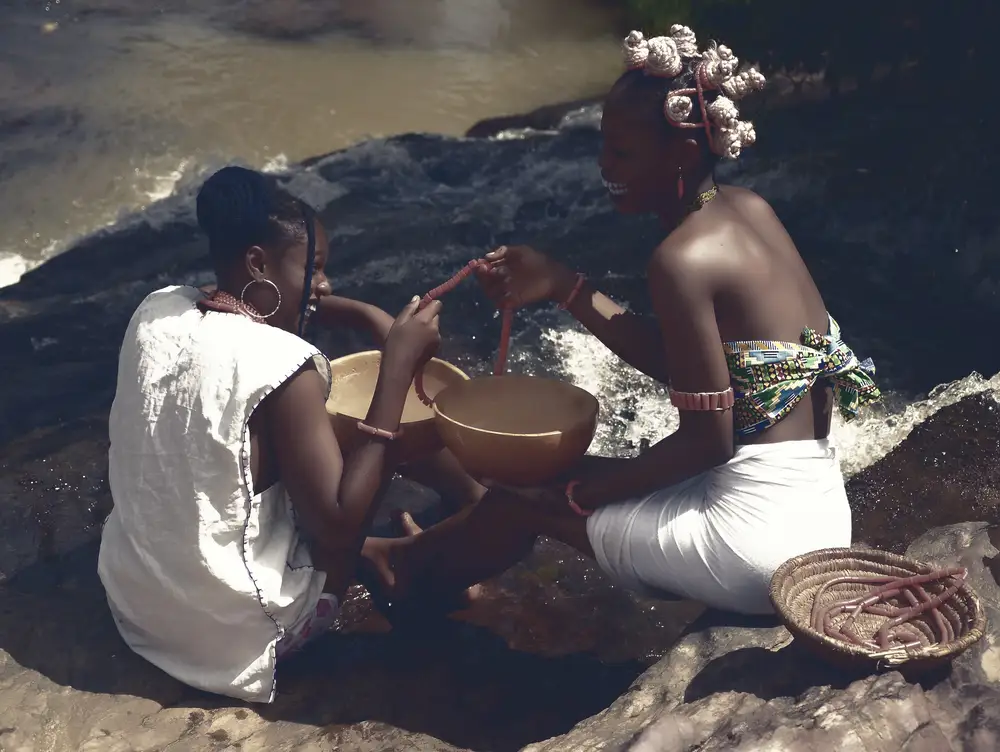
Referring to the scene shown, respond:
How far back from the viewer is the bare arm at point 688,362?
254 cm

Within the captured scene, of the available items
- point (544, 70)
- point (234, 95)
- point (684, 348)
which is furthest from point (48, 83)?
point (684, 348)

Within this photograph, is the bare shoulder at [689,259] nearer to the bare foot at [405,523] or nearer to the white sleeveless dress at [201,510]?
the white sleeveless dress at [201,510]

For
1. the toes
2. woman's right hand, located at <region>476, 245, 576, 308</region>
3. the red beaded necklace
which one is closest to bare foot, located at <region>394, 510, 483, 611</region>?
the toes

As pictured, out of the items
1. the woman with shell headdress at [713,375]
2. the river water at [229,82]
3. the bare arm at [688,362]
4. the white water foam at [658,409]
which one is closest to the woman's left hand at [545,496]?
the woman with shell headdress at [713,375]

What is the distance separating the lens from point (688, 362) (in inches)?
101

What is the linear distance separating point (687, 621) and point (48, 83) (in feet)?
25.0

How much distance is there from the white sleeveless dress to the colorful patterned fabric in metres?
1.03

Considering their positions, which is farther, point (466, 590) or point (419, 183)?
point (419, 183)

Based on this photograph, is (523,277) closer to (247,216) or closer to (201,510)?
(247,216)

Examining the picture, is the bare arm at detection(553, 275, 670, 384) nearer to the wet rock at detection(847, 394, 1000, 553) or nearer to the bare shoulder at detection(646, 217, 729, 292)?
the bare shoulder at detection(646, 217, 729, 292)

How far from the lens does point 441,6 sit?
37.4ft

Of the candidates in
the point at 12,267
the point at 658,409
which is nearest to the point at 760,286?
the point at 658,409

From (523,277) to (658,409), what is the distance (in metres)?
1.63

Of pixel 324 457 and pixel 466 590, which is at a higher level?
pixel 324 457
